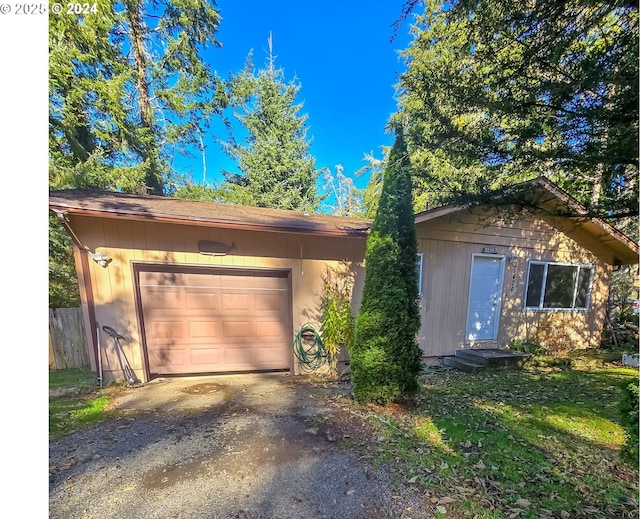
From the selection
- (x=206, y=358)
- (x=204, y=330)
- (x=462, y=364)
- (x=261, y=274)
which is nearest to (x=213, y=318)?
(x=204, y=330)

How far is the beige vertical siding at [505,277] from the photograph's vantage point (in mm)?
6688

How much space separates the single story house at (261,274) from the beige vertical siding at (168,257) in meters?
0.02

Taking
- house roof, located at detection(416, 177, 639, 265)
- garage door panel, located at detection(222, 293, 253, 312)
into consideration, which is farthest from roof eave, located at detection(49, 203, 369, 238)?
house roof, located at detection(416, 177, 639, 265)

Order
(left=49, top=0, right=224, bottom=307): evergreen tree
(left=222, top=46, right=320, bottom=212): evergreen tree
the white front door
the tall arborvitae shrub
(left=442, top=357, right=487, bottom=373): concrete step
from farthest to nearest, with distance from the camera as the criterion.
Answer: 1. (left=222, top=46, right=320, bottom=212): evergreen tree
2. (left=49, top=0, right=224, bottom=307): evergreen tree
3. the white front door
4. (left=442, top=357, right=487, bottom=373): concrete step
5. the tall arborvitae shrub

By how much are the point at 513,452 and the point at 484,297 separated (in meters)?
4.87

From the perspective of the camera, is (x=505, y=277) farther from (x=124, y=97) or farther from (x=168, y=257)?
(x=124, y=97)

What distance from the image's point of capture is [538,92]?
10.8ft

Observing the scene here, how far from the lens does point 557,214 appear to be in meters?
4.59

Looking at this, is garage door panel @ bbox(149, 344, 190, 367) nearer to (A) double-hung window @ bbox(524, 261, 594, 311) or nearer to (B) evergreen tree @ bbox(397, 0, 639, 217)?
(B) evergreen tree @ bbox(397, 0, 639, 217)

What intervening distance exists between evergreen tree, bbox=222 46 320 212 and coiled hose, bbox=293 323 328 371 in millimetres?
9837

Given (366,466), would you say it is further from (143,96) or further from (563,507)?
(143,96)

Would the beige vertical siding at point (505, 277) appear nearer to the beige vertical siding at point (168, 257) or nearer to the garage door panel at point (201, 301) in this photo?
the beige vertical siding at point (168, 257)

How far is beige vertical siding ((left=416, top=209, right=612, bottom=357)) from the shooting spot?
6.69 meters
